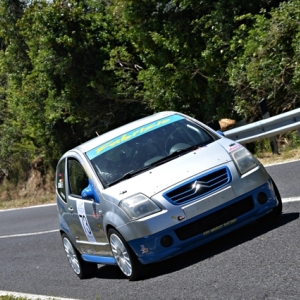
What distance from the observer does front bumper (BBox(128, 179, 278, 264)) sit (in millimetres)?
7398

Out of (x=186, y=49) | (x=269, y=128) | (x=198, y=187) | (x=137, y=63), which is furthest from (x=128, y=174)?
(x=137, y=63)

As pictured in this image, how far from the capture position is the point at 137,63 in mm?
21266

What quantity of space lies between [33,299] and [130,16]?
12.1 meters

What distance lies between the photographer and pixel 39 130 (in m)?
25.0

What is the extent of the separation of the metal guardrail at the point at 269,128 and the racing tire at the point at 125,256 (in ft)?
20.1

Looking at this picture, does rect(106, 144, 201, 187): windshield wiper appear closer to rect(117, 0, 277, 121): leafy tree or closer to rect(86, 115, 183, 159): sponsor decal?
→ rect(86, 115, 183, 159): sponsor decal

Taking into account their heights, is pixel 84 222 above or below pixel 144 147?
below

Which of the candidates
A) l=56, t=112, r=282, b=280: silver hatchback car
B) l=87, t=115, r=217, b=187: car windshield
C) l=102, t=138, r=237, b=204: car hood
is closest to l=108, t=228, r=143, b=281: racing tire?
l=56, t=112, r=282, b=280: silver hatchback car

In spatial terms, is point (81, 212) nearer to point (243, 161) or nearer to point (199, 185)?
point (199, 185)

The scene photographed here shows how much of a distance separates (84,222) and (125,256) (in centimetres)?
110

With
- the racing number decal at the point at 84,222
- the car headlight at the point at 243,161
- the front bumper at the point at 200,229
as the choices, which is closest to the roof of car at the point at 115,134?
the racing number decal at the point at 84,222

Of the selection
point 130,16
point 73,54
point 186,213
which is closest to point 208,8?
point 130,16

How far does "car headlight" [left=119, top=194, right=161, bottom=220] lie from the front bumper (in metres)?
0.22

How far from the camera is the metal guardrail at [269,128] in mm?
13203
